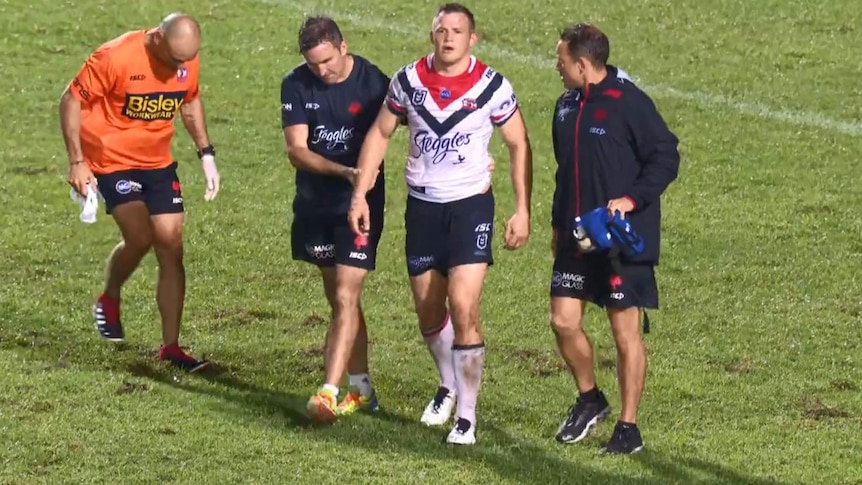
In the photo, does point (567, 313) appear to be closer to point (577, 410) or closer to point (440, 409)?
point (577, 410)

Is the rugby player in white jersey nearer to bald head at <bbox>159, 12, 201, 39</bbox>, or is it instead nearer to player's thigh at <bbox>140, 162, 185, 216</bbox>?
bald head at <bbox>159, 12, 201, 39</bbox>

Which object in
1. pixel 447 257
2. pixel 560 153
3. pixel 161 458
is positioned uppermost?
pixel 560 153

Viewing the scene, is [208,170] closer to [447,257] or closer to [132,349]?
[132,349]

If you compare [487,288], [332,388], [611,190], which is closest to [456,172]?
[611,190]

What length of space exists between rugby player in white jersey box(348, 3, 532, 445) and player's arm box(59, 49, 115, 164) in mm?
1944

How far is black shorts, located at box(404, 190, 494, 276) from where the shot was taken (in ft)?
28.2

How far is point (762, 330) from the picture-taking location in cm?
1120

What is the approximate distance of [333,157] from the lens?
9109 mm

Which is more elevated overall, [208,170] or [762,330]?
[208,170]

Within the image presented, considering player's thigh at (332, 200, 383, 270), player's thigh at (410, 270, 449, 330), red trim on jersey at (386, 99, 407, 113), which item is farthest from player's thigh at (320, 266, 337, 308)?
red trim on jersey at (386, 99, 407, 113)

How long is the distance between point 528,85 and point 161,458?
10751 mm

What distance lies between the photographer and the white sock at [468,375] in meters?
8.61

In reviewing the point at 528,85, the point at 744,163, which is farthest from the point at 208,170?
the point at 528,85

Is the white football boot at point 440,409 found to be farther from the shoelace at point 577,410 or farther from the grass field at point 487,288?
the shoelace at point 577,410
